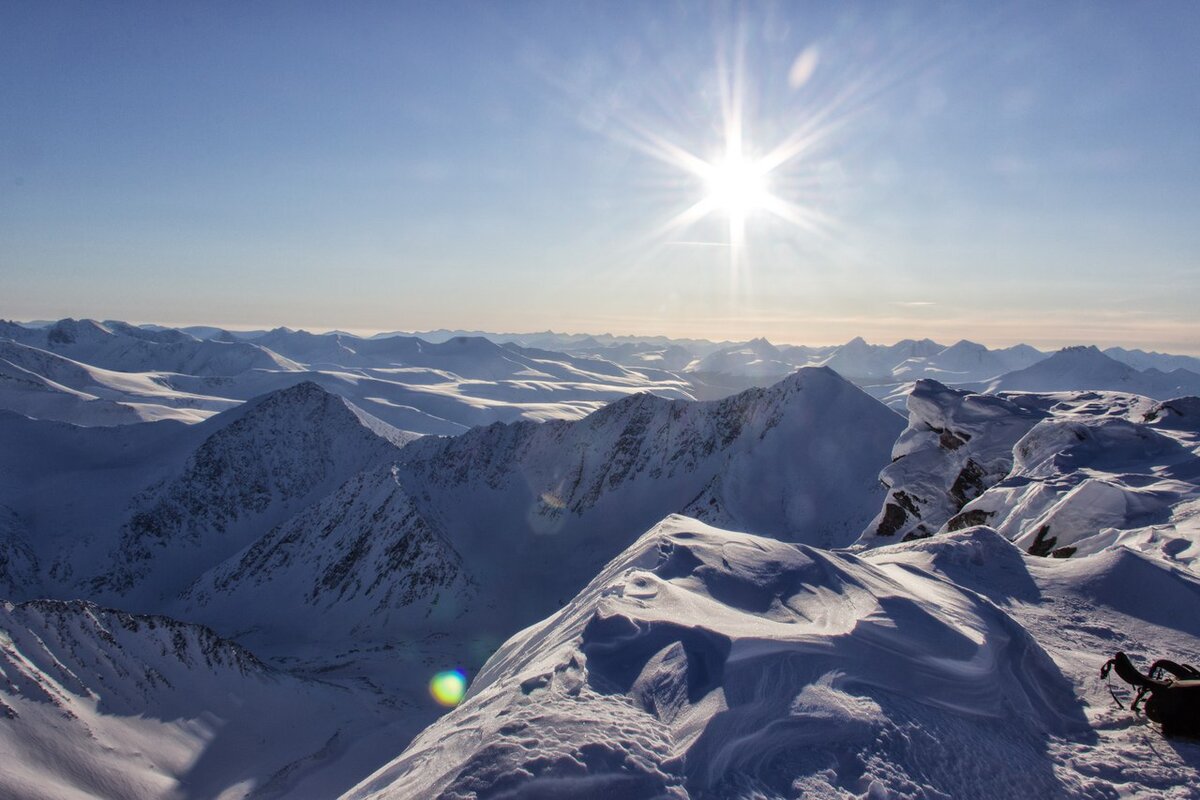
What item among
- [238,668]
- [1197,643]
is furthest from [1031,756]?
[238,668]

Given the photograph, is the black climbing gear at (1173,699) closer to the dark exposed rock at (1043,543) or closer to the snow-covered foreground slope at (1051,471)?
the snow-covered foreground slope at (1051,471)

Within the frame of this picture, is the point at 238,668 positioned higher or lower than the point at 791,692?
lower

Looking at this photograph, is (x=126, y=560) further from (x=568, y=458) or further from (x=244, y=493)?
(x=568, y=458)

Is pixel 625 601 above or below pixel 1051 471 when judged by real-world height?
above

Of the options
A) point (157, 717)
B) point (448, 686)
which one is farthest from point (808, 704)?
point (448, 686)

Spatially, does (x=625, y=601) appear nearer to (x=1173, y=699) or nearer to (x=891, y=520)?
(x=1173, y=699)

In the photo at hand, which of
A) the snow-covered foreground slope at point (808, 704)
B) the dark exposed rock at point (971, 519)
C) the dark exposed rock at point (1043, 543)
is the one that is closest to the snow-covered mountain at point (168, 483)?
the dark exposed rock at point (971, 519)

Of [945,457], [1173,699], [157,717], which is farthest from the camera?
[157,717]
